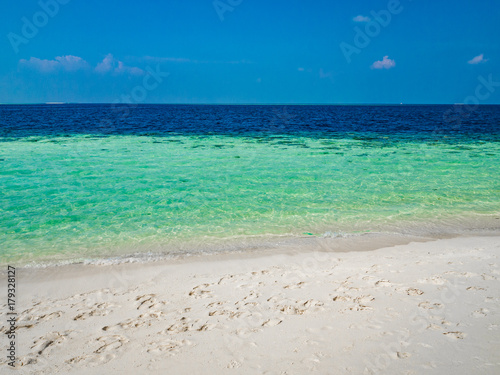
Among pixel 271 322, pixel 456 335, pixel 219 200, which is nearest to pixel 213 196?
pixel 219 200

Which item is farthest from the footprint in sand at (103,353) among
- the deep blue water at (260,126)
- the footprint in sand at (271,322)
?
the deep blue water at (260,126)

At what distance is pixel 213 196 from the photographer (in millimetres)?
11141

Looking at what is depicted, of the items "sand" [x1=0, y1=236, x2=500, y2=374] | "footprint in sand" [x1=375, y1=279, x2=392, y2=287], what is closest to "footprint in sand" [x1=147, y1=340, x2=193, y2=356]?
"sand" [x1=0, y1=236, x2=500, y2=374]

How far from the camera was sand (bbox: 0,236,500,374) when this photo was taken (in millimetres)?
3549

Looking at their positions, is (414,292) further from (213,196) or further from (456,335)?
(213,196)

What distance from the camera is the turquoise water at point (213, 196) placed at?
7.85 m

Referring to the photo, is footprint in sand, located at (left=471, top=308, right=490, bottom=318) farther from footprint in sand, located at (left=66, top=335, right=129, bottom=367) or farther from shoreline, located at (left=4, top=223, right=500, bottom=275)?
footprint in sand, located at (left=66, top=335, right=129, bottom=367)

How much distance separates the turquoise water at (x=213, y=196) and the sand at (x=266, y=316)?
161cm

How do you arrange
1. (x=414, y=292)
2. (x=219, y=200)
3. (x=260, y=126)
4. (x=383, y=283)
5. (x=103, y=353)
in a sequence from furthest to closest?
(x=260, y=126), (x=219, y=200), (x=383, y=283), (x=414, y=292), (x=103, y=353)

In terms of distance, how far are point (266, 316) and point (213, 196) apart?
7.07m

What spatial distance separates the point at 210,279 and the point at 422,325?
3.20 meters

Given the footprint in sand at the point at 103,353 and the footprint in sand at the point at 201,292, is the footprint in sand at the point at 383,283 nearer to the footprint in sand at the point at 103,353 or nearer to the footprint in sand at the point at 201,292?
the footprint in sand at the point at 201,292

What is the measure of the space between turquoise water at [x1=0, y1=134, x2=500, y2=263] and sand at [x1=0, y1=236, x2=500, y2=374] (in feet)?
5.28

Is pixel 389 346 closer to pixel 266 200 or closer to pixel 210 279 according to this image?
pixel 210 279
